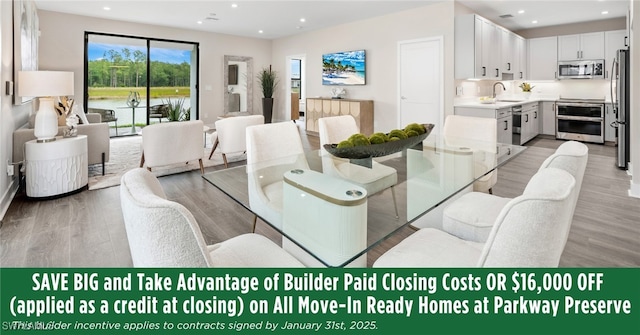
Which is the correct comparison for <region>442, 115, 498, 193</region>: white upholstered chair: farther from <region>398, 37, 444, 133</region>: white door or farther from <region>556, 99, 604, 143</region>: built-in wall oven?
<region>556, 99, 604, 143</region>: built-in wall oven

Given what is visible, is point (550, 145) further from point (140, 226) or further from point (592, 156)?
point (140, 226)

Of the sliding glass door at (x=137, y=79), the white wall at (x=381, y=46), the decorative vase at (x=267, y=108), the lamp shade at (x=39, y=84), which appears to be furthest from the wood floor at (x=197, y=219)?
the decorative vase at (x=267, y=108)

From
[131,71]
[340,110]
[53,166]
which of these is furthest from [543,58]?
[131,71]

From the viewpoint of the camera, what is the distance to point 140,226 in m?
0.85

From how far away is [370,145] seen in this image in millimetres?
2260

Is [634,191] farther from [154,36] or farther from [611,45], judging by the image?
[154,36]

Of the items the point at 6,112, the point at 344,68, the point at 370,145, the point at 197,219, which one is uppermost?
the point at 344,68

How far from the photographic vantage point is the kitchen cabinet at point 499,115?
5.66m

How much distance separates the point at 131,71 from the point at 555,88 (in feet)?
31.1

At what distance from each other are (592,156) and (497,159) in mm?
4459

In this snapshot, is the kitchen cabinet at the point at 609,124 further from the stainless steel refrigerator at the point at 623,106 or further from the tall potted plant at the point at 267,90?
the tall potted plant at the point at 267,90

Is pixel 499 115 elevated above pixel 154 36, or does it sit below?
below

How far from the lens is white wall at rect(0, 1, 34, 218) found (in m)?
3.25

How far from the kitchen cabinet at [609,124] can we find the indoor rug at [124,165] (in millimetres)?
6732
